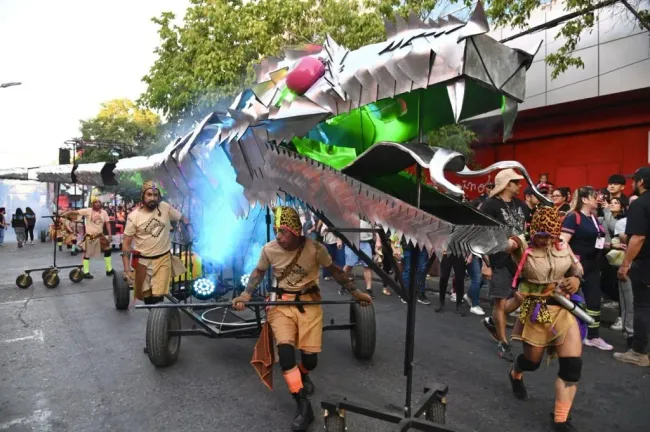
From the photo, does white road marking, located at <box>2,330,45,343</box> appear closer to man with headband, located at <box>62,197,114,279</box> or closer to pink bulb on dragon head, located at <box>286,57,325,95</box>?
man with headband, located at <box>62,197,114,279</box>

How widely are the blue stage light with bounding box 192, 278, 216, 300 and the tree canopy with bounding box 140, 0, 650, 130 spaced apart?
5416 millimetres

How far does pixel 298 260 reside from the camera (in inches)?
144

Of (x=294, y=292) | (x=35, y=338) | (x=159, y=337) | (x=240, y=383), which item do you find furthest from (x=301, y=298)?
(x=35, y=338)

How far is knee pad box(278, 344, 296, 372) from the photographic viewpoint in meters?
3.42

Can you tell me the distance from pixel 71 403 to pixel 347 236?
2.82 metres

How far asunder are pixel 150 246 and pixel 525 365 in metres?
4.04

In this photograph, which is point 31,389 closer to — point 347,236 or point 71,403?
point 71,403

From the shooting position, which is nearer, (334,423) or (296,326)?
(334,423)

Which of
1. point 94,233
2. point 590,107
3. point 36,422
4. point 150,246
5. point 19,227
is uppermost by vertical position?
point 590,107

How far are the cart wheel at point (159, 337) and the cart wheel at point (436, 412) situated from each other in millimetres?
2598

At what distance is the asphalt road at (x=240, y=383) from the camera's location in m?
3.55

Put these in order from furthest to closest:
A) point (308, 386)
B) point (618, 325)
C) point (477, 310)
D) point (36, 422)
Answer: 1. point (477, 310)
2. point (618, 325)
3. point (308, 386)
4. point (36, 422)

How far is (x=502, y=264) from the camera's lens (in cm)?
476

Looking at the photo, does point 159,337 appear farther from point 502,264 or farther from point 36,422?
point 502,264
